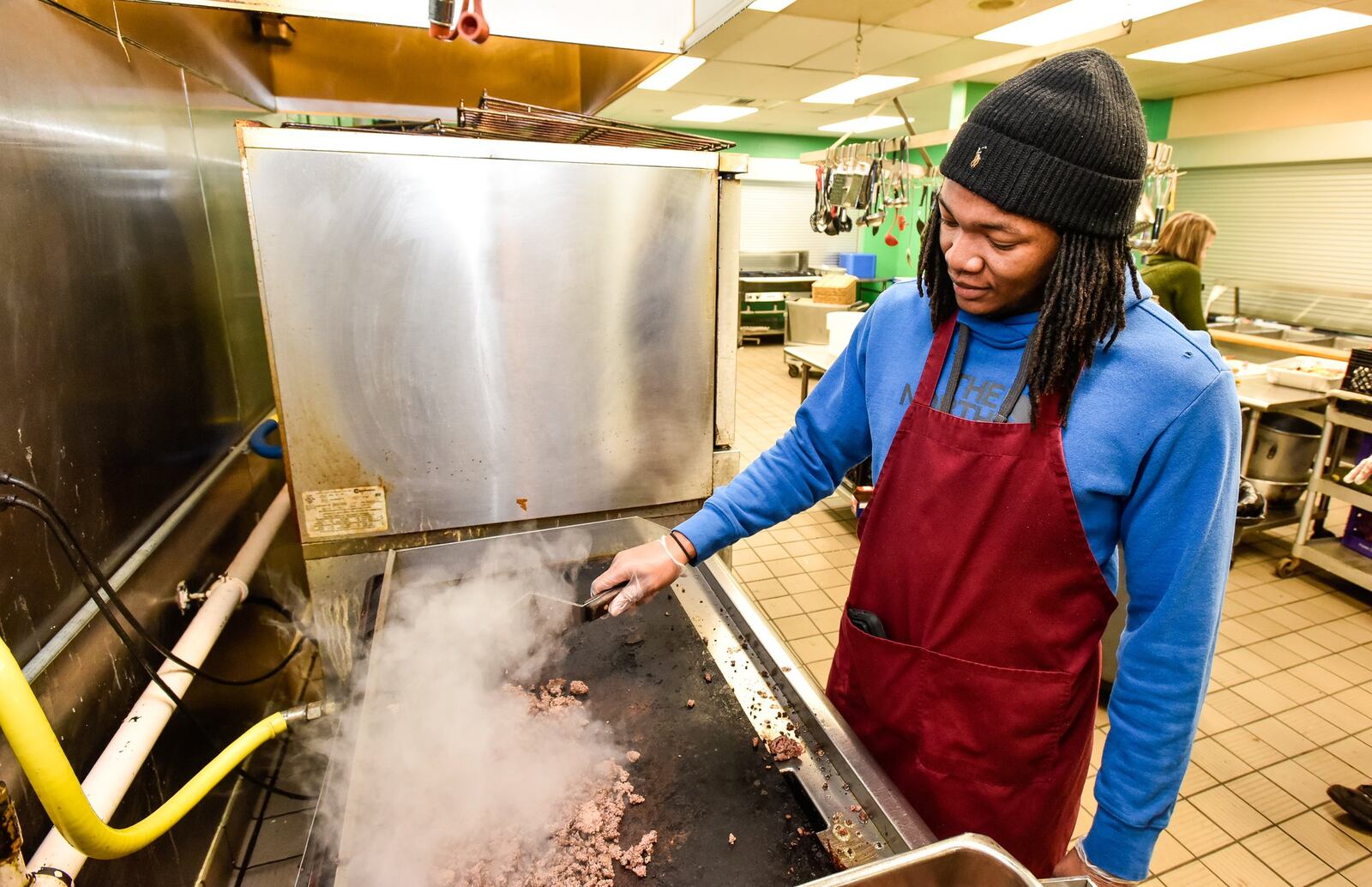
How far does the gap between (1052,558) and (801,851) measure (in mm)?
586

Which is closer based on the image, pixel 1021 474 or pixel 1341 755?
pixel 1021 474

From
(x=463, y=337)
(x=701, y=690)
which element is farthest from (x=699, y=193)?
(x=701, y=690)

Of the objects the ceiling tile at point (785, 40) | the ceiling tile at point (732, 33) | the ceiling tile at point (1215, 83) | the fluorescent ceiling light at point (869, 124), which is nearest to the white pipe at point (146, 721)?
the ceiling tile at point (732, 33)

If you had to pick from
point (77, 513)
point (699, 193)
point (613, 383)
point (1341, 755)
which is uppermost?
point (699, 193)

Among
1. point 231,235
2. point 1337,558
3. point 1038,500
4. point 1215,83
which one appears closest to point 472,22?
point 1038,500

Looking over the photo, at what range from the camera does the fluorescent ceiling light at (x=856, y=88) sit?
7.24m

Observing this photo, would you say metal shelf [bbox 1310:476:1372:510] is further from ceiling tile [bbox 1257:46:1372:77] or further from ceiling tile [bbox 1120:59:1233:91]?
ceiling tile [bbox 1257:46:1372:77]

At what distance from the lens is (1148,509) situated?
0.99 metres

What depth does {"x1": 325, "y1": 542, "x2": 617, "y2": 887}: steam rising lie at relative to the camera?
1.01 meters

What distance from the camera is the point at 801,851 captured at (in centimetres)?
98

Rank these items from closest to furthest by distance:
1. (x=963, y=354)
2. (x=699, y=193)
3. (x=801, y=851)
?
(x=801, y=851) → (x=963, y=354) → (x=699, y=193)

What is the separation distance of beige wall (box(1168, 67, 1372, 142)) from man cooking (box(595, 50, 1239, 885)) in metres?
8.11

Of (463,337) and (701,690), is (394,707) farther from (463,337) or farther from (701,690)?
(463,337)

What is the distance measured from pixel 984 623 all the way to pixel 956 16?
17.2 feet
